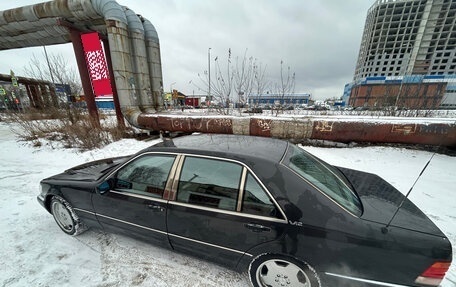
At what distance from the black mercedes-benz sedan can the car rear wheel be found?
0.28m

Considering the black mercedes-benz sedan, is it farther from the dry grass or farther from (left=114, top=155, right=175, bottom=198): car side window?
the dry grass

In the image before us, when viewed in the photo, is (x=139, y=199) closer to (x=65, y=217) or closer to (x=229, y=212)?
(x=229, y=212)

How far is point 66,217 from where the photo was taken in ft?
8.84

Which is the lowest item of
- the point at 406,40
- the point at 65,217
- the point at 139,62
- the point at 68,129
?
the point at 65,217

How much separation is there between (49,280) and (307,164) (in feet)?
10.5

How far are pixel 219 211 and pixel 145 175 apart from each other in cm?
109

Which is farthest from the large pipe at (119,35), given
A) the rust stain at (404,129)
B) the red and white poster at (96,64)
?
the rust stain at (404,129)

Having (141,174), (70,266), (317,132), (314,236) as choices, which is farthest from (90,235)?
(317,132)

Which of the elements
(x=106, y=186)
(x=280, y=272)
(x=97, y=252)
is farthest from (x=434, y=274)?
(x=97, y=252)

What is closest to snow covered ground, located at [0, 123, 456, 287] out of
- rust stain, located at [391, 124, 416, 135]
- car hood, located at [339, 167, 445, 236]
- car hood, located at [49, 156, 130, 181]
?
car hood, located at [49, 156, 130, 181]

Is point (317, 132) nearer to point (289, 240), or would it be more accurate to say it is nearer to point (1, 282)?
point (289, 240)

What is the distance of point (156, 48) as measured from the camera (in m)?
9.66

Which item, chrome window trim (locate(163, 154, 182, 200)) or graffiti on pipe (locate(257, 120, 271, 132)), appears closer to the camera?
chrome window trim (locate(163, 154, 182, 200))

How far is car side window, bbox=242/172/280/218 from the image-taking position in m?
1.65
